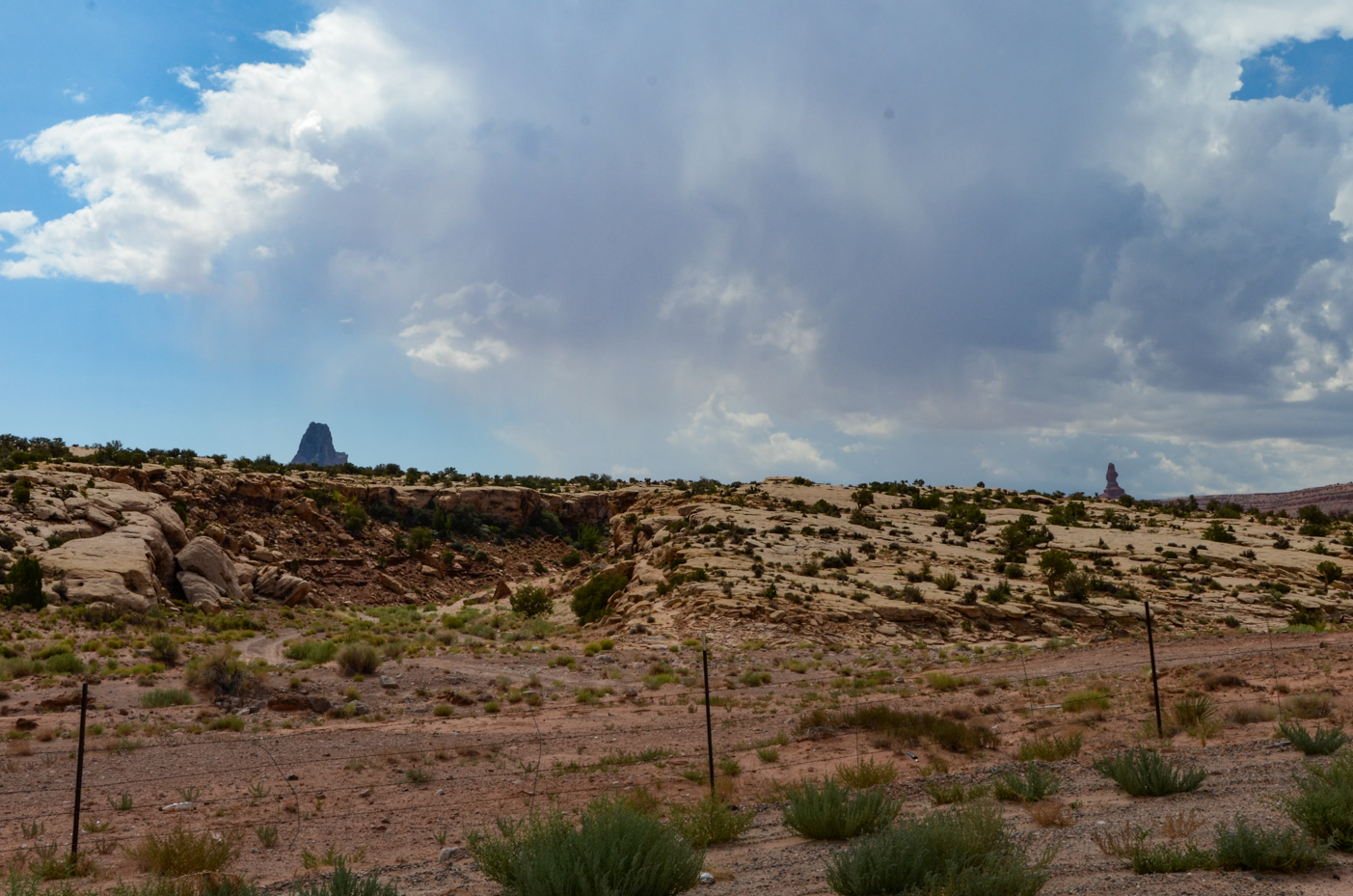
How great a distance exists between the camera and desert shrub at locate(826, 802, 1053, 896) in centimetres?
682

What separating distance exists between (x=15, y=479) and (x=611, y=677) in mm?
38037

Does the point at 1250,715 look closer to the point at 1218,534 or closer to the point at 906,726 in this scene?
the point at 906,726

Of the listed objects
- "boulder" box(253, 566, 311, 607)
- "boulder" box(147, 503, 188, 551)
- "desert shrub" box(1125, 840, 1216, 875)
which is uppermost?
"boulder" box(147, 503, 188, 551)

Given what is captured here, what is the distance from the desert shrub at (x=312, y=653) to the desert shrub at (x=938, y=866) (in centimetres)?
2445

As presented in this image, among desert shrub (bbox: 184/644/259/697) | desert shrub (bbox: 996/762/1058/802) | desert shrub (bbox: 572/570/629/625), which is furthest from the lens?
desert shrub (bbox: 572/570/629/625)

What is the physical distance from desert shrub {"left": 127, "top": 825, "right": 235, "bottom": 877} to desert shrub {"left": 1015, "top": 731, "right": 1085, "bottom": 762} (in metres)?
12.1

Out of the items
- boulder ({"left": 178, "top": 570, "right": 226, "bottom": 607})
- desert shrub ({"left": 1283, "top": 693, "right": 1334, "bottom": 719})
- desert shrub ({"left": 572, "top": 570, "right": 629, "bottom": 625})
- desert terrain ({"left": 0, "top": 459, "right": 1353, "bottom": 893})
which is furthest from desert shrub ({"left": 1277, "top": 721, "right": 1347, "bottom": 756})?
boulder ({"left": 178, "top": 570, "right": 226, "bottom": 607})

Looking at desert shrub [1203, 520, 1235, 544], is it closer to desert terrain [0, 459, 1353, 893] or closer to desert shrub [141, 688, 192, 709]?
desert terrain [0, 459, 1353, 893]

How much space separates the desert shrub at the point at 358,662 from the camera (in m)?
25.5

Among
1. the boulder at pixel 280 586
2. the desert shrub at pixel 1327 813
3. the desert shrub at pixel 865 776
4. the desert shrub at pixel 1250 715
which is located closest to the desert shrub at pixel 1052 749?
the desert shrub at pixel 865 776

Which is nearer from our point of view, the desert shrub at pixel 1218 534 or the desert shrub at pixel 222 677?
the desert shrub at pixel 222 677

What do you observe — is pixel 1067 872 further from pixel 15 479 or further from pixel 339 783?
pixel 15 479

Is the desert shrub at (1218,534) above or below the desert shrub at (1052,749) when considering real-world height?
above

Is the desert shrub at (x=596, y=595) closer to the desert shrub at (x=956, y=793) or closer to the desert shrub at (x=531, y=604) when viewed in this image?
the desert shrub at (x=531, y=604)
